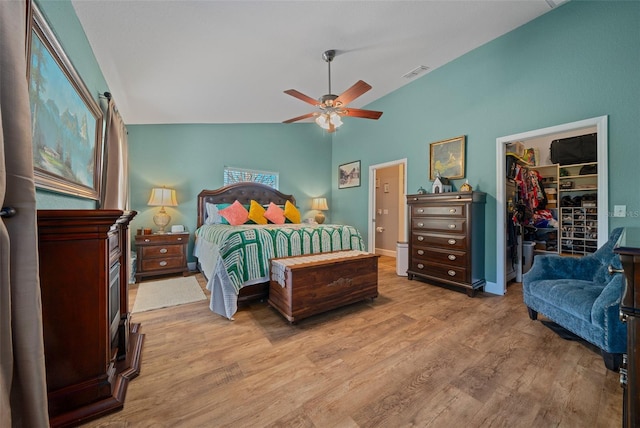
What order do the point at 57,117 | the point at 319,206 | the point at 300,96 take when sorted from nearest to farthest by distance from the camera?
the point at 57,117 → the point at 300,96 → the point at 319,206

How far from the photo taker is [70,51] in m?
1.71

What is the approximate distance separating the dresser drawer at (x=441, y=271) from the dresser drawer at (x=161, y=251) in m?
3.64

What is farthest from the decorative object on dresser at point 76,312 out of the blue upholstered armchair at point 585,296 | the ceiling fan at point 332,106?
the blue upholstered armchair at point 585,296

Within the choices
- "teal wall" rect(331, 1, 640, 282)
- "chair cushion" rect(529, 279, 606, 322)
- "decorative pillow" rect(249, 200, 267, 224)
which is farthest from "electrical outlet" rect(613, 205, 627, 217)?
"decorative pillow" rect(249, 200, 267, 224)

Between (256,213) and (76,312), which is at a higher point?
(256,213)

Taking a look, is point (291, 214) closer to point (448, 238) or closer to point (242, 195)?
point (242, 195)

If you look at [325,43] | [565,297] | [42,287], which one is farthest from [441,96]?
[42,287]

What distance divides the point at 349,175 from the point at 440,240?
2.65 meters

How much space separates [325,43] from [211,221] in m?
3.16

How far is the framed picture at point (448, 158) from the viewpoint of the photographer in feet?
11.2

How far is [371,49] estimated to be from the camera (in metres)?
2.91

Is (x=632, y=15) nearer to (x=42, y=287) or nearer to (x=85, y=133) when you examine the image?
(x=42, y=287)

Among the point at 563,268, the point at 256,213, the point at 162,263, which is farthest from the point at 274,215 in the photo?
the point at 563,268

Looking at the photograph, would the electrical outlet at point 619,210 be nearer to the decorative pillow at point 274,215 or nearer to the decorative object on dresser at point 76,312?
the decorative object on dresser at point 76,312
